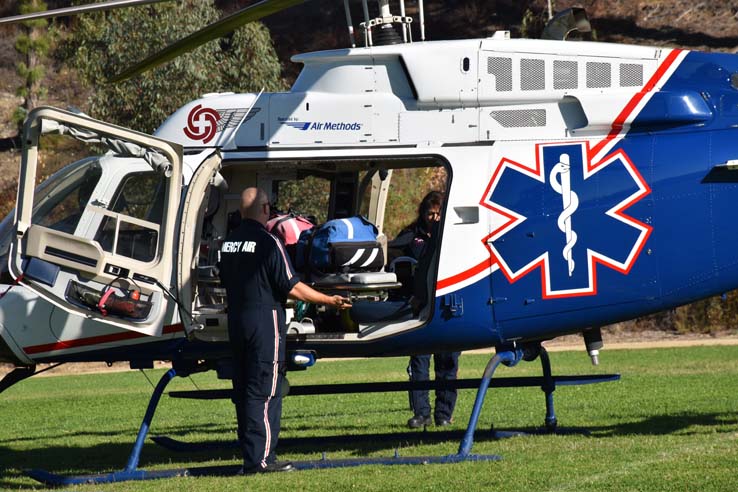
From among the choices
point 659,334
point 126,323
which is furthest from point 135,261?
point 659,334

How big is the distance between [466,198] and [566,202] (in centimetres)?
84

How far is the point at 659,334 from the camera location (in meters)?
A: 27.9

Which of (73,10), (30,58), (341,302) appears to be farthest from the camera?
(30,58)

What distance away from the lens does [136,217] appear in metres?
10.2

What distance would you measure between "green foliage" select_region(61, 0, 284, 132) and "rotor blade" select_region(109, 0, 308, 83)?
1692 cm

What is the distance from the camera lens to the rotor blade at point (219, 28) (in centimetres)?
Result: 932

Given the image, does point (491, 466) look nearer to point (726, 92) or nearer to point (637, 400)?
point (726, 92)

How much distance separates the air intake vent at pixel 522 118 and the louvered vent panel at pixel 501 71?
22 centimetres

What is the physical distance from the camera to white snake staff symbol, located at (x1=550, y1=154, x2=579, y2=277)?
390 inches

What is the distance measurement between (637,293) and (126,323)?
4329mm

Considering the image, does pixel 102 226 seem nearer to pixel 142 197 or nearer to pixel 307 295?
pixel 142 197

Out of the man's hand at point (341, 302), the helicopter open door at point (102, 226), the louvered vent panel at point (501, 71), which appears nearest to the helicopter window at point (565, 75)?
the louvered vent panel at point (501, 71)

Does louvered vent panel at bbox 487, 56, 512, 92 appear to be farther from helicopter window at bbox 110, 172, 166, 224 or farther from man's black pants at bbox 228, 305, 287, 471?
helicopter window at bbox 110, 172, 166, 224

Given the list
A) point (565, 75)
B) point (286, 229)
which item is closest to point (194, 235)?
point (286, 229)
